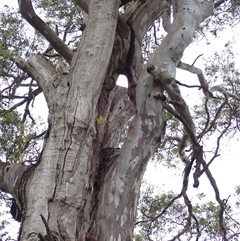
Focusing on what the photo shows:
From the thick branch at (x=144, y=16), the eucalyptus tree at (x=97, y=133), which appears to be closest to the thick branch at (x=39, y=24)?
the eucalyptus tree at (x=97, y=133)

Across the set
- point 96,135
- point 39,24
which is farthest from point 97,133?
point 39,24

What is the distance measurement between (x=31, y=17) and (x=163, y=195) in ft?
12.2

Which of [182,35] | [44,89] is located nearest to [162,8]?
[182,35]

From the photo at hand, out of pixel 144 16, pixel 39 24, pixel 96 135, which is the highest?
pixel 144 16

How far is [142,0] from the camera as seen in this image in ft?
15.5

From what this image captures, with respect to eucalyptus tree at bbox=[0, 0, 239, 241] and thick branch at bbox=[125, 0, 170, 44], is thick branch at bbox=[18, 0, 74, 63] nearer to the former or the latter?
eucalyptus tree at bbox=[0, 0, 239, 241]

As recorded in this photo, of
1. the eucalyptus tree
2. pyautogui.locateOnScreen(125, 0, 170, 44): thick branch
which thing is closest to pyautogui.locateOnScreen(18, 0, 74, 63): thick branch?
the eucalyptus tree

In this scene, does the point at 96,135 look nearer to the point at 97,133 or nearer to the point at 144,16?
the point at 97,133

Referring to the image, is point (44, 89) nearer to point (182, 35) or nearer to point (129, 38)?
point (129, 38)

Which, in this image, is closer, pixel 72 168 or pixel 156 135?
pixel 72 168

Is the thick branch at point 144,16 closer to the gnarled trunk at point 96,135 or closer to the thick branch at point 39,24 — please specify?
the gnarled trunk at point 96,135

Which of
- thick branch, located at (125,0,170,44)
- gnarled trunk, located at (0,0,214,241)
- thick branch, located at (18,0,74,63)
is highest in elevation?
thick branch, located at (125,0,170,44)

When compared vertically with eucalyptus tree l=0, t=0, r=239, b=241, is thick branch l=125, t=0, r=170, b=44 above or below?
above

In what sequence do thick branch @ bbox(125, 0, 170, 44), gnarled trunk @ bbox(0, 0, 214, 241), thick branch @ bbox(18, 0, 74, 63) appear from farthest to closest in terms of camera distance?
thick branch @ bbox(125, 0, 170, 44)
thick branch @ bbox(18, 0, 74, 63)
gnarled trunk @ bbox(0, 0, 214, 241)
